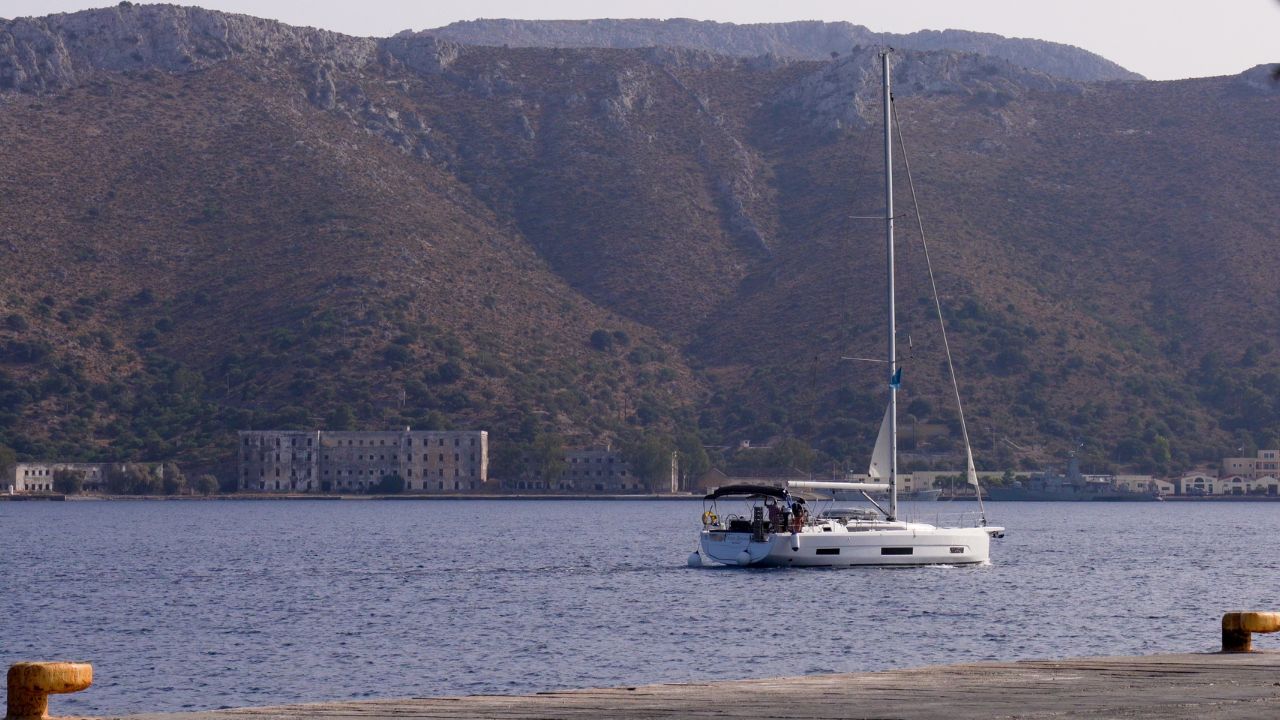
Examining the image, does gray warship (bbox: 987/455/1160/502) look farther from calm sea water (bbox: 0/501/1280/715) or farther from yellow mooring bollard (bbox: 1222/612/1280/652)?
yellow mooring bollard (bbox: 1222/612/1280/652)

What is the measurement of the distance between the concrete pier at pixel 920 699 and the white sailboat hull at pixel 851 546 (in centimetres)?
4638

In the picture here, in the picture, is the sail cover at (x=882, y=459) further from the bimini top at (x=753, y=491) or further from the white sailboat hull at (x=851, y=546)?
the bimini top at (x=753, y=491)

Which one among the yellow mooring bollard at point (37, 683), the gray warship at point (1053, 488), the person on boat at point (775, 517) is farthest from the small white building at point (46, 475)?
the yellow mooring bollard at point (37, 683)

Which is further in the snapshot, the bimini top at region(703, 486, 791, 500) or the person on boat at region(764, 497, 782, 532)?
the person on boat at region(764, 497, 782, 532)

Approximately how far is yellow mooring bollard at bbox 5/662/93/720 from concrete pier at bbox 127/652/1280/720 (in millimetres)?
829

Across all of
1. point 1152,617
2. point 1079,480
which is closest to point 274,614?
point 1152,617

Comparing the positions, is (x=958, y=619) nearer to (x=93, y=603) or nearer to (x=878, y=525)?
Answer: (x=878, y=525)

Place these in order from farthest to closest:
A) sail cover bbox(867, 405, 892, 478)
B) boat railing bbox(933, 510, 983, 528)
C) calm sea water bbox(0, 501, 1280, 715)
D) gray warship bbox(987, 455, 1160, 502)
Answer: gray warship bbox(987, 455, 1160, 502) → boat railing bbox(933, 510, 983, 528) → sail cover bbox(867, 405, 892, 478) → calm sea water bbox(0, 501, 1280, 715)

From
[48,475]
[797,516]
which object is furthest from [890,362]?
[48,475]

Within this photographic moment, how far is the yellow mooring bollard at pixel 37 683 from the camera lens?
15430 millimetres

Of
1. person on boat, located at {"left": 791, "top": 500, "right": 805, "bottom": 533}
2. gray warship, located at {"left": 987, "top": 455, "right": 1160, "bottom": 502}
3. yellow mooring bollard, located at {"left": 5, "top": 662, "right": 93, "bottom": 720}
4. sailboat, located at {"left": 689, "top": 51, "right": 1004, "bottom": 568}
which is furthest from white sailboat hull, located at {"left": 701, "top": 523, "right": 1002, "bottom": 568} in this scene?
gray warship, located at {"left": 987, "top": 455, "right": 1160, "bottom": 502}

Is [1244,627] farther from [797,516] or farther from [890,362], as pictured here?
[890,362]

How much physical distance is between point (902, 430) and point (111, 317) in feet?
257

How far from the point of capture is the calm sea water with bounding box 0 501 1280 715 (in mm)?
40812
